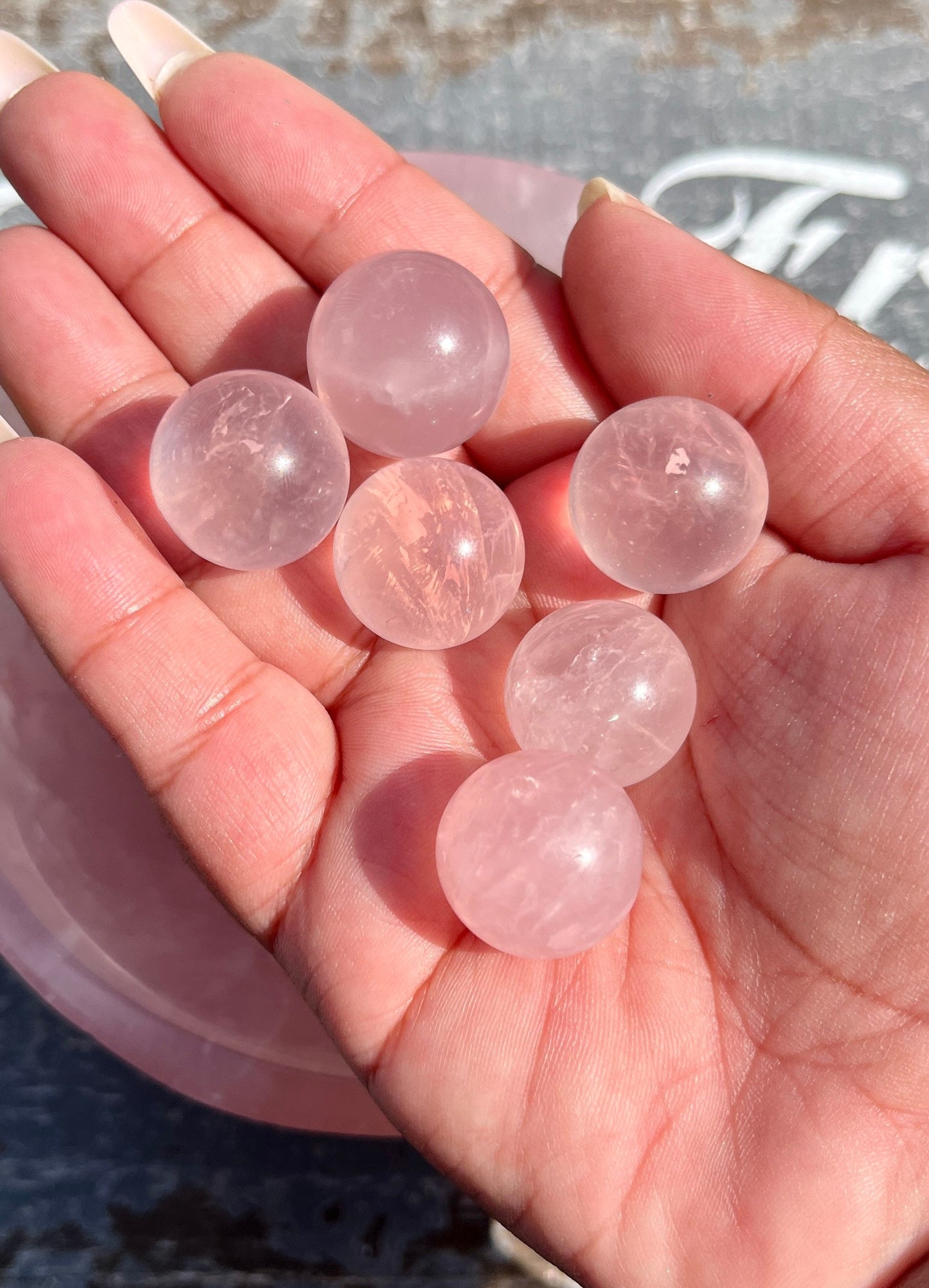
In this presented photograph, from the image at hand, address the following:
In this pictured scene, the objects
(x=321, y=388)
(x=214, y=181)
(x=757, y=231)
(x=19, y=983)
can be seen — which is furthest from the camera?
(x=757, y=231)

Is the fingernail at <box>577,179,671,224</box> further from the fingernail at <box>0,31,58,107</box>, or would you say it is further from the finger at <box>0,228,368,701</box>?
the fingernail at <box>0,31,58,107</box>

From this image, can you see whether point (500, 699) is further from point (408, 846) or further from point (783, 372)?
point (783, 372)

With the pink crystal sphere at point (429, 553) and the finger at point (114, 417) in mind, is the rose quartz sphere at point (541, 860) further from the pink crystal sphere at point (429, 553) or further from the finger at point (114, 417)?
the finger at point (114, 417)

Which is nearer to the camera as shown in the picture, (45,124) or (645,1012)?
(645,1012)

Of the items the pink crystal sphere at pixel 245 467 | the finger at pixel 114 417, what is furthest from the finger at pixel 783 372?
the finger at pixel 114 417

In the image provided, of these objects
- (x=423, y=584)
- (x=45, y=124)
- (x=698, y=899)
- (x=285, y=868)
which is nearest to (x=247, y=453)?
(x=423, y=584)

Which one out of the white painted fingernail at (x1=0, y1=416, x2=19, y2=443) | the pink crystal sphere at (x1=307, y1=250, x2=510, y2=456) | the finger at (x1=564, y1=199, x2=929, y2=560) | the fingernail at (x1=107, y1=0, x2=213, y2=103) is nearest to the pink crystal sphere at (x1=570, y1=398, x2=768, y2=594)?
the finger at (x1=564, y1=199, x2=929, y2=560)

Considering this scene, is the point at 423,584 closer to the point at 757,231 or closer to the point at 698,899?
the point at 698,899
